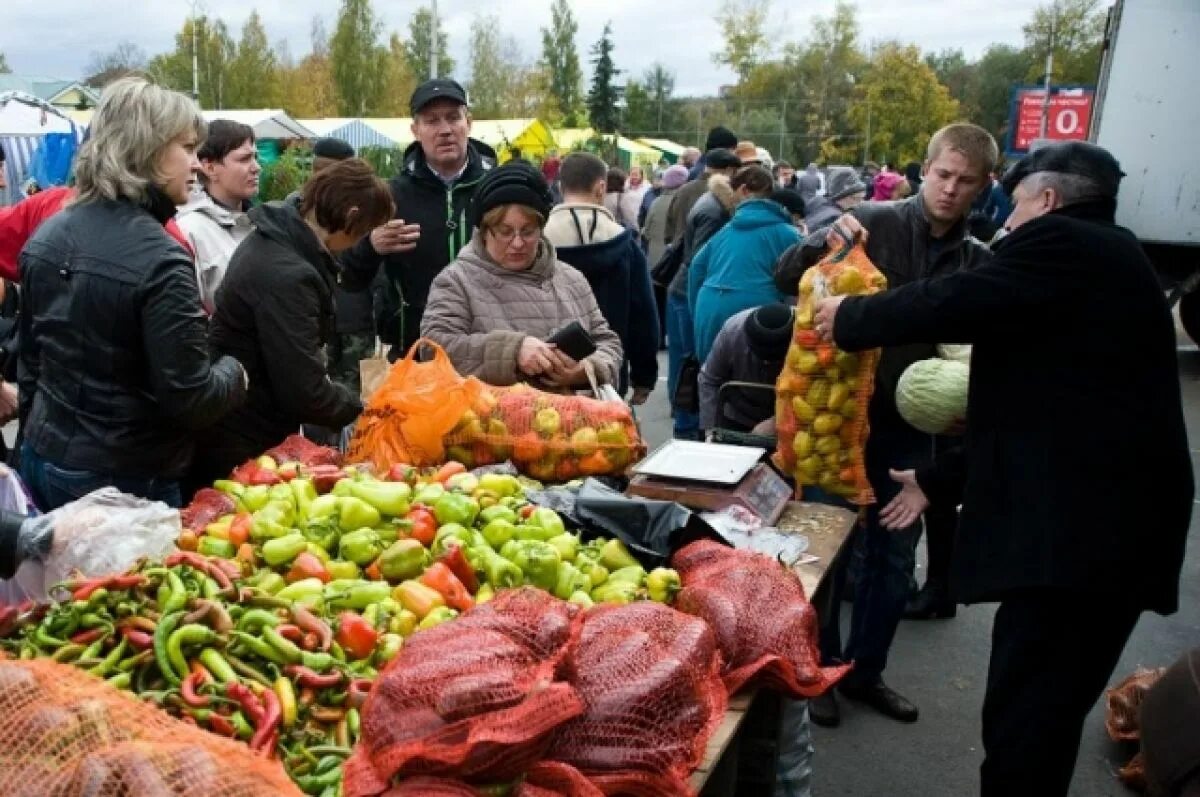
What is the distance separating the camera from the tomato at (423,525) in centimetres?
264

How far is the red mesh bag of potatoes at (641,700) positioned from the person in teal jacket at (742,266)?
366 centimetres

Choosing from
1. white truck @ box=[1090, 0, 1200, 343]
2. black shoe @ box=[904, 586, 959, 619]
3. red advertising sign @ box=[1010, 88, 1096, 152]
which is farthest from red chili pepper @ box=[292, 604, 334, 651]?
red advertising sign @ box=[1010, 88, 1096, 152]

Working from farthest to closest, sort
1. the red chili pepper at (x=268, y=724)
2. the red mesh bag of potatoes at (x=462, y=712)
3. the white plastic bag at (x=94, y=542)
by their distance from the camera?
the white plastic bag at (x=94, y=542) → the red chili pepper at (x=268, y=724) → the red mesh bag of potatoes at (x=462, y=712)

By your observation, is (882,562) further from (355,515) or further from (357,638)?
(357,638)

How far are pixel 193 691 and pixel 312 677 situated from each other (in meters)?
0.21

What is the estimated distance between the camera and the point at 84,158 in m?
3.03

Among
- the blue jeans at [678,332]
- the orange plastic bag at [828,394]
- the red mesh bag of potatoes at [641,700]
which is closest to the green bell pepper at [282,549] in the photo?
the red mesh bag of potatoes at [641,700]

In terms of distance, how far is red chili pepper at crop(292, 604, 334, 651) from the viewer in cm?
214

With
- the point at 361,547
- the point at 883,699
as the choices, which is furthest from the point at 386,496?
the point at 883,699

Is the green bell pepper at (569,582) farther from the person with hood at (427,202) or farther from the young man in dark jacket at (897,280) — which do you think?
the person with hood at (427,202)

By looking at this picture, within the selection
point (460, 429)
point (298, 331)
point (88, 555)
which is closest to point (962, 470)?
point (460, 429)

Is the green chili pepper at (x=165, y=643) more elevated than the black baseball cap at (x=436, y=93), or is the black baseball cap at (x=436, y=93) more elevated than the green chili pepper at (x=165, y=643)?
the black baseball cap at (x=436, y=93)

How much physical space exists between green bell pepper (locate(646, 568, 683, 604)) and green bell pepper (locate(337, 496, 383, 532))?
0.74 metres

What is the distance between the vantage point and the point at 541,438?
134 inches
